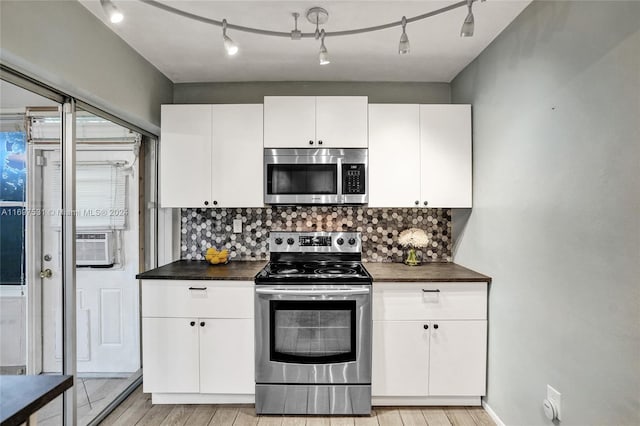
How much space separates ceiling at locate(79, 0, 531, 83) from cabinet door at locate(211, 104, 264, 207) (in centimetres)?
38

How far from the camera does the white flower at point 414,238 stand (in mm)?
2688

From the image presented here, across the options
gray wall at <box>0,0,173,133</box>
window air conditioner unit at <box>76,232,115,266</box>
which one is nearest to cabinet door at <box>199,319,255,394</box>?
window air conditioner unit at <box>76,232,115,266</box>

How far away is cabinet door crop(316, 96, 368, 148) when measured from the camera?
2.54 m

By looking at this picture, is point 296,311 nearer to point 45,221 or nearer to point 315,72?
point 45,221

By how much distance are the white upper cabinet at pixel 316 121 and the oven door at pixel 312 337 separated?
1.08 metres

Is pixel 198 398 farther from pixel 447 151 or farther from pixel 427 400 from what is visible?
pixel 447 151

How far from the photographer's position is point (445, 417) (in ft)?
7.37

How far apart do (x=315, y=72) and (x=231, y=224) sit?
1.43 meters

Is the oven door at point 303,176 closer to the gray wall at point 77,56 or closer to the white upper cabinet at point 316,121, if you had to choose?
the white upper cabinet at point 316,121

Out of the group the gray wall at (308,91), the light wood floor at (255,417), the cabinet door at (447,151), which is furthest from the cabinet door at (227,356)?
the gray wall at (308,91)

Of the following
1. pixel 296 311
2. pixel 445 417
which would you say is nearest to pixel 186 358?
pixel 296 311

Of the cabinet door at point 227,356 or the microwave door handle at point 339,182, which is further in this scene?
the microwave door handle at point 339,182

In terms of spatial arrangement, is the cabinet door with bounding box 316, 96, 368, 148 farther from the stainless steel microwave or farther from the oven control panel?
the oven control panel

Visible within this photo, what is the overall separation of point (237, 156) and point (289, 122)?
18.6 inches
